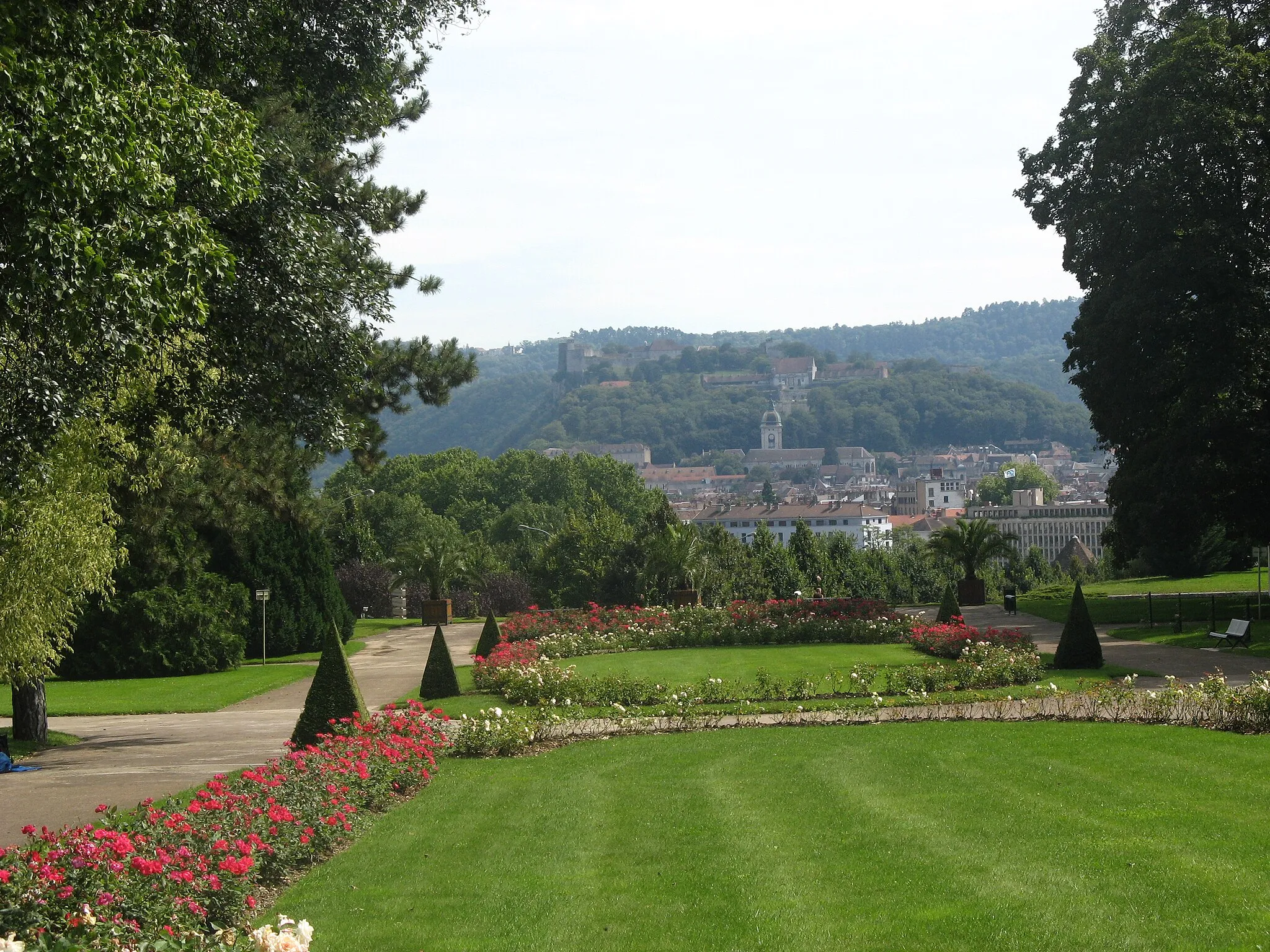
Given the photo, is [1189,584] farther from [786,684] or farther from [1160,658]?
[786,684]

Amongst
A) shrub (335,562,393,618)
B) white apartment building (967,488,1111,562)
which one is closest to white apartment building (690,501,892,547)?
white apartment building (967,488,1111,562)

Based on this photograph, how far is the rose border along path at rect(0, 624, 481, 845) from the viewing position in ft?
40.1

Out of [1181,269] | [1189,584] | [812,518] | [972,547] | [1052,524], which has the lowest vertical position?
[1189,584]

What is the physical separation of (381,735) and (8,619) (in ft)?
18.4

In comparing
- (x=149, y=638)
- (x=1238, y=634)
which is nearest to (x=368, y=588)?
(x=149, y=638)

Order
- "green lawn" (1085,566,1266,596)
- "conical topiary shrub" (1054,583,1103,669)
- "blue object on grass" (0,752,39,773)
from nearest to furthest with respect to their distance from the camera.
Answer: "blue object on grass" (0,752,39,773) < "conical topiary shrub" (1054,583,1103,669) < "green lawn" (1085,566,1266,596)

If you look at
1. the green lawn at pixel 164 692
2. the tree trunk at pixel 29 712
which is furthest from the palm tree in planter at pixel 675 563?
the tree trunk at pixel 29 712

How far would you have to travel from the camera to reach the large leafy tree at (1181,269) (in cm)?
2497

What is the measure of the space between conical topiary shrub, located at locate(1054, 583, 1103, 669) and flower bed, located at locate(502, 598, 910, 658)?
21.7ft

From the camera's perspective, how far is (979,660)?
778 inches

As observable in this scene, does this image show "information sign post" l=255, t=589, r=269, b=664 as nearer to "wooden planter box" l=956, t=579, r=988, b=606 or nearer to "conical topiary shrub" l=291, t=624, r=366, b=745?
"conical topiary shrub" l=291, t=624, r=366, b=745

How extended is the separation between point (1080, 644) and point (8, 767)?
15.9 meters

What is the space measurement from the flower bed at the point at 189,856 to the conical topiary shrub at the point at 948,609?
17577 mm

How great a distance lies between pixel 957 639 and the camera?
22.5 metres
